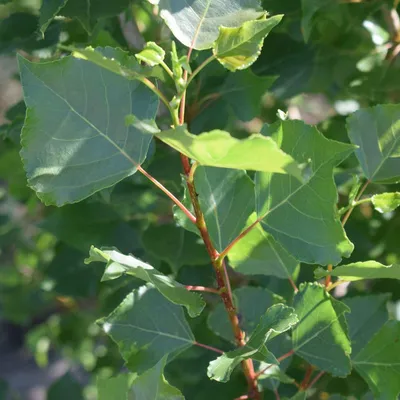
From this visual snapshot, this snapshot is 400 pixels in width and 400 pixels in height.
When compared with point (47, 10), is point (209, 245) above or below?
below

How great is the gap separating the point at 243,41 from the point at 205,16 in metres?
0.06

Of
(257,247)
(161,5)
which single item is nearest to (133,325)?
(257,247)

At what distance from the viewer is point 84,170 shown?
0.57 m

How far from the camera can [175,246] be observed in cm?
95

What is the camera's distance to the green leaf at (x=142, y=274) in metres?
0.53

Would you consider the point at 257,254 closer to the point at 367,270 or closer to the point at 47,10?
the point at 367,270

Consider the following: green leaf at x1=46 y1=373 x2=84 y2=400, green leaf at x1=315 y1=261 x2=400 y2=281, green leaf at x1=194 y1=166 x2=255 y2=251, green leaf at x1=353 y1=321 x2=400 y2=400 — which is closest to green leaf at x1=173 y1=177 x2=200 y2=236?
green leaf at x1=194 y1=166 x2=255 y2=251

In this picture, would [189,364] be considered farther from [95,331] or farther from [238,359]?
Result: [95,331]

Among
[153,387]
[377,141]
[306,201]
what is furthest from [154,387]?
[377,141]

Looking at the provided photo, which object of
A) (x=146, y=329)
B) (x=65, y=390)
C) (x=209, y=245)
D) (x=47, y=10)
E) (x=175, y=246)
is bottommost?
(x=65, y=390)

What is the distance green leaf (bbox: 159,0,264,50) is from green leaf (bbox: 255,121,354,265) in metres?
0.10

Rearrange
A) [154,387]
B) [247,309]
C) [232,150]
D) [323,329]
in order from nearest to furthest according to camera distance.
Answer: [232,150], [154,387], [323,329], [247,309]

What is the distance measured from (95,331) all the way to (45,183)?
4.19 feet

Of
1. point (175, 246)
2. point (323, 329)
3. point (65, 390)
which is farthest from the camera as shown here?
point (65, 390)
